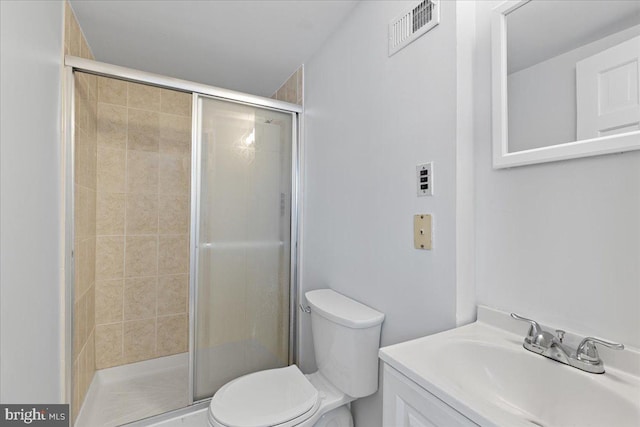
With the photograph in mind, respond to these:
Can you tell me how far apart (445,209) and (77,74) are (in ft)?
6.43

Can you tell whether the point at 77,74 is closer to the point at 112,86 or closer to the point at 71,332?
the point at 112,86

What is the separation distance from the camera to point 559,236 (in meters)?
0.84

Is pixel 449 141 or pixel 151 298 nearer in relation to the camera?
pixel 449 141

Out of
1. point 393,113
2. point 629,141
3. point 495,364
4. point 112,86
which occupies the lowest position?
point 495,364

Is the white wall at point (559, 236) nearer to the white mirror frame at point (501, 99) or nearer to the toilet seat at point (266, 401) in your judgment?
the white mirror frame at point (501, 99)

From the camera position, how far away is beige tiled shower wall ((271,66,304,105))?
2094 millimetres

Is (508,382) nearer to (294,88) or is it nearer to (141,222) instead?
(294,88)

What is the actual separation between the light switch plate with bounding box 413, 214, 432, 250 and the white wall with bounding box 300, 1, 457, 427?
24 millimetres

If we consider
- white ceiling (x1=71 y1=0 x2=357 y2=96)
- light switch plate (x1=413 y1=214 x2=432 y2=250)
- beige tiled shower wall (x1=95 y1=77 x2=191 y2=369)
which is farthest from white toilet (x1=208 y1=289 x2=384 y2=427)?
white ceiling (x1=71 y1=0 x2=357 y2=96)

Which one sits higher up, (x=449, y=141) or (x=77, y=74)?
(x=77, y=74)

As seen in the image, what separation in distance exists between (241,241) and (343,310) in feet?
2.76

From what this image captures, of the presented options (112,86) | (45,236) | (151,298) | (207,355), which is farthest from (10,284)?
(112,86)

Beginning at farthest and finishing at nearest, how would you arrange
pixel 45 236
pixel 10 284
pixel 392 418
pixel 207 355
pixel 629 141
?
pixel 207 355
pixel 45 236
pixel 10 284
pixel 392 418
pixel 629 141

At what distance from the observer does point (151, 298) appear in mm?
2363
